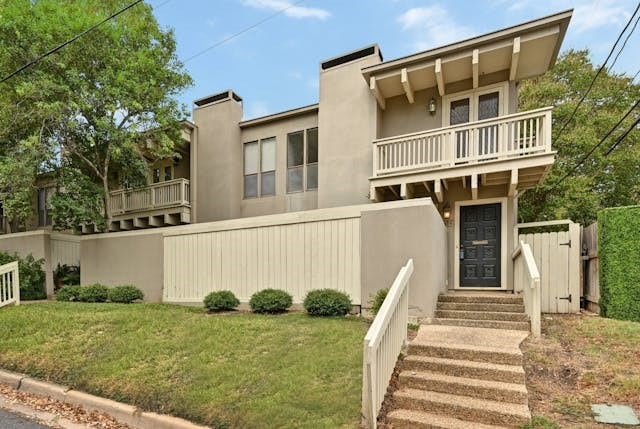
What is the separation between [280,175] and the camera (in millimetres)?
11383

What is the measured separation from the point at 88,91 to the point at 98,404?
28.9ft

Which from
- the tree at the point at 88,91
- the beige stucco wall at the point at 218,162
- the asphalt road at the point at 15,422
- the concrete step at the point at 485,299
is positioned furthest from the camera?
the beige stucco wall at the point at 218,162

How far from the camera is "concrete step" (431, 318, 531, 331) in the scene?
17.0 ft

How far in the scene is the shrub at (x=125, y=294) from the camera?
350 inches

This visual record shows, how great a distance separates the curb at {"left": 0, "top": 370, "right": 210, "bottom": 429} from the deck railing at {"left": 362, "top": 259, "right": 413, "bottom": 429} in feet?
5.30

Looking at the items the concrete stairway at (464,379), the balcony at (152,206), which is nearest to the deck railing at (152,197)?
the balcony at (152,206)

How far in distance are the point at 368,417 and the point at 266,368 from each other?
163cm

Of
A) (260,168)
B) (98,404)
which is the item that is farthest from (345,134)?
(98,404)

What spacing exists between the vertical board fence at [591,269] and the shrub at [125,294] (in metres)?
10.8

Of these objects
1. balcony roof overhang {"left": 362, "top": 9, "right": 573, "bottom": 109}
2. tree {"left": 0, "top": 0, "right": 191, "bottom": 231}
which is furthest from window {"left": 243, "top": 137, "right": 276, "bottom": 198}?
balcony roof overhang {"left": 362, "top": 9, "right": 573, "bottom": 109}

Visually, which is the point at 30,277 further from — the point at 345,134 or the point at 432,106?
the point at 432,106

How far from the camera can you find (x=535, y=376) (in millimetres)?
3955

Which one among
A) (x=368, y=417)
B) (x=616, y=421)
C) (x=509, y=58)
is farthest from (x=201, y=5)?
(x=616, y=421)

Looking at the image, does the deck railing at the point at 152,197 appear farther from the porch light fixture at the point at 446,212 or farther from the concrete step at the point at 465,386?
the concrete step at the point at 465,386
